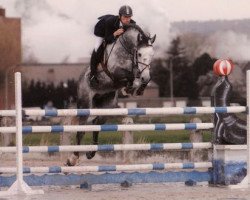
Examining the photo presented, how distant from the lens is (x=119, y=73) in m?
8.38

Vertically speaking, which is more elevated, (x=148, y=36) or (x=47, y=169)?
(x=148, y=36)

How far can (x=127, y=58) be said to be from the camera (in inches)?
331

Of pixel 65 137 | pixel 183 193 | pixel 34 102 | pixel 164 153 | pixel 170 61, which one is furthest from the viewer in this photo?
pixel 170 61

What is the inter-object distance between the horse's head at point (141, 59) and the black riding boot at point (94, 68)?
635 mm

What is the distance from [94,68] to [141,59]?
33.3 inches

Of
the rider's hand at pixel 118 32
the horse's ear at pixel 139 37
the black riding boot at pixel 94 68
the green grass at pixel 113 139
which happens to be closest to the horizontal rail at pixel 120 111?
the horse's ear at pixel 139 37

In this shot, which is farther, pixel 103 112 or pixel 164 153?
pixel 164 153

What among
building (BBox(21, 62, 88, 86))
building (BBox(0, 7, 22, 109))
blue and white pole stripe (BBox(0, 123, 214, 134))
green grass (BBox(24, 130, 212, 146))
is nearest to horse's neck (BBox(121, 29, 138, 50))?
blue and white pole stripe (BBox(0, 123, 214, 134))

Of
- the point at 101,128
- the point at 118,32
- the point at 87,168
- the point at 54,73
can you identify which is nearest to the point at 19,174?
the point at 87,168

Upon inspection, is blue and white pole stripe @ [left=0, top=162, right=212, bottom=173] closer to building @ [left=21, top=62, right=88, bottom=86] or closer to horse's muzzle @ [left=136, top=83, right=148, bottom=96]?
horse's muzzle @ [left=136, top=83, right=148, bottom=96]

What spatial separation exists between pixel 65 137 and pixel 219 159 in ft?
13.6

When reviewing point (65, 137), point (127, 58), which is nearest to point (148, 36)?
point (127, 58)

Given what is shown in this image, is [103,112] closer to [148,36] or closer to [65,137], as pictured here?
[148,36]

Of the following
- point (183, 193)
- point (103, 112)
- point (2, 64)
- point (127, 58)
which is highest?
point (2, 64)
